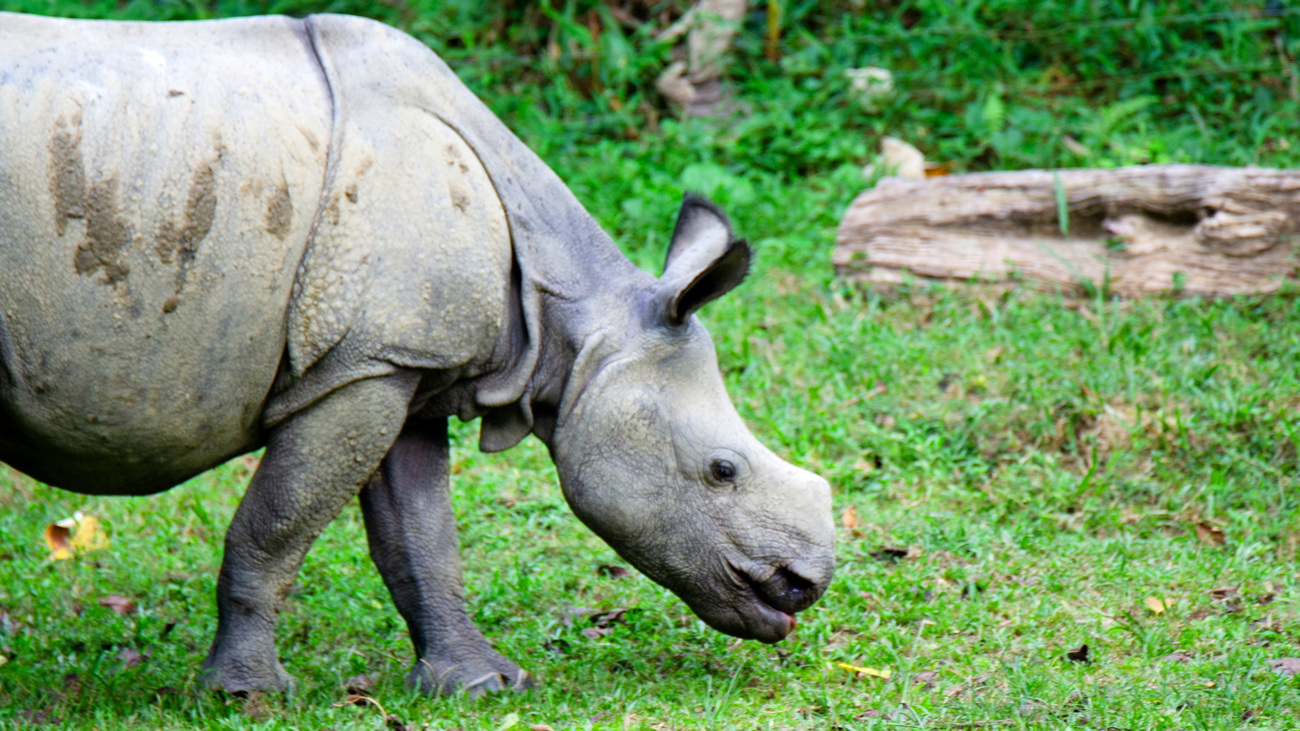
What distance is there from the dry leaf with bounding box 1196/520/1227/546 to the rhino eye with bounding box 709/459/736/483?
2.52m

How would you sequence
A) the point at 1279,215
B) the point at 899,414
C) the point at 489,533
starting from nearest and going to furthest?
1. the point at 489,533
2. the point at 899,414
3. the point at 1279,215

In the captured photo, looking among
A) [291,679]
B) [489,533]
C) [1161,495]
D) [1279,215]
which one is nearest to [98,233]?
[291,679]

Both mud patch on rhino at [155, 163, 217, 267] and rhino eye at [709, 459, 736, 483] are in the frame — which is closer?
mud patch on rhino at [155, 163, 217, 267]

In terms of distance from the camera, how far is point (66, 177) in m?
3.41

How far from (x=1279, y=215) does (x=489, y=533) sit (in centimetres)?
456

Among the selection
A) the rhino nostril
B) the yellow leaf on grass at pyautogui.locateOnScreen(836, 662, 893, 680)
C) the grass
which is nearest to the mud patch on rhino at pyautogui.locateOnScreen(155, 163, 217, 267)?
the grass

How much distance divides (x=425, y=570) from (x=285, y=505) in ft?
1.94

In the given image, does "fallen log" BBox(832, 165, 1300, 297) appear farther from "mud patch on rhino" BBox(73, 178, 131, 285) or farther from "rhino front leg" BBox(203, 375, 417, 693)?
"mud patch on rhino" BBox(73, 178, 131, 285)

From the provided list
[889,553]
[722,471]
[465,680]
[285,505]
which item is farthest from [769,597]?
[285,505]

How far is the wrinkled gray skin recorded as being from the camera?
137 inches

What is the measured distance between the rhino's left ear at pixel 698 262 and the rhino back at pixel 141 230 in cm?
110

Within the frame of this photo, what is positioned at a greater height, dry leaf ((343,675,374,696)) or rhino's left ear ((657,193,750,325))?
rhino's left ear ((657,193,750,325))

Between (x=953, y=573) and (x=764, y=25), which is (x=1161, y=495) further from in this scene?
(x=764, y=25)

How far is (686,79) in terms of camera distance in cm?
1006
